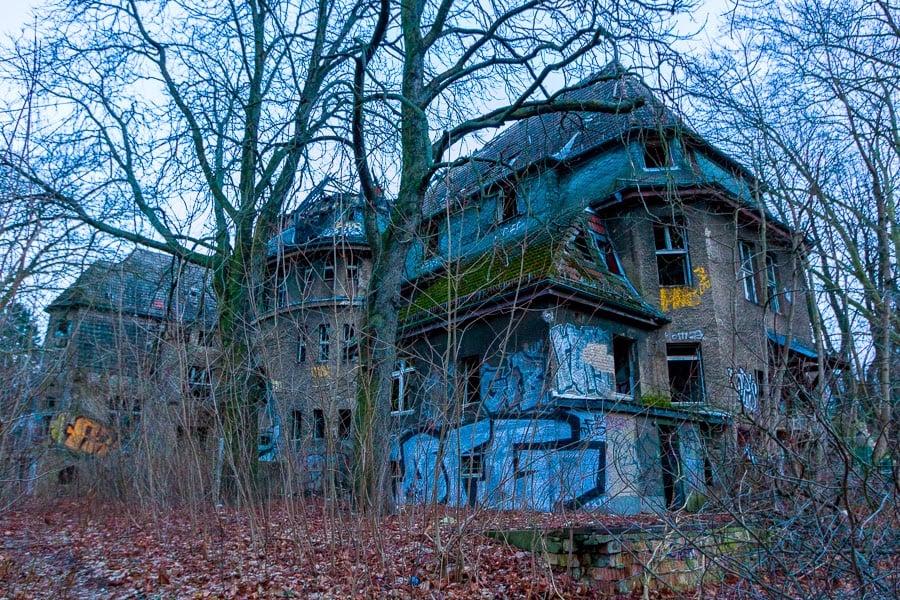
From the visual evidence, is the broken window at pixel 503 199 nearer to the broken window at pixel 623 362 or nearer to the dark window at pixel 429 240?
the dark window at pixel 429 240

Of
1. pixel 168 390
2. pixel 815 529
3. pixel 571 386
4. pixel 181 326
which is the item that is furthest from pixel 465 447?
pixel 815 529

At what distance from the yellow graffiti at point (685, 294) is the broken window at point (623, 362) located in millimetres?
1384

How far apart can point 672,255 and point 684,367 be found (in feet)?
9.19

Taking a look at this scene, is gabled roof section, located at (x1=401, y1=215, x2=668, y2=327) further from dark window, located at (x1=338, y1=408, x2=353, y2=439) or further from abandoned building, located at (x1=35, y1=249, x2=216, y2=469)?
abandoned building, located at (x1=35, y1=249, x2=216, y2=469)

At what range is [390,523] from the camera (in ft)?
21.2

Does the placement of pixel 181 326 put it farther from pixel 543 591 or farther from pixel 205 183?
pixel 543 591

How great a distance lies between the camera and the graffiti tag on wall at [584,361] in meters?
12.6

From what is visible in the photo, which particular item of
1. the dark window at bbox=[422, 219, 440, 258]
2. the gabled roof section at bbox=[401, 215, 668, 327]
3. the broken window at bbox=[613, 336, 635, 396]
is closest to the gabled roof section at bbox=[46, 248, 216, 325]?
the dark window at bbox=[422, 219, 440, 258]

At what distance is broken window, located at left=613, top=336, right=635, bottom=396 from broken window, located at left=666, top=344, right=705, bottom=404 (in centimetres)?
101

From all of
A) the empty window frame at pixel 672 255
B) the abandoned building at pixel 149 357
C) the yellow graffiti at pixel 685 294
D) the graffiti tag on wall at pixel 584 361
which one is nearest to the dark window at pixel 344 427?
the abandoned building at pixel 149 357

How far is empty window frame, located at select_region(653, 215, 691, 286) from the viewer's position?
1541cm

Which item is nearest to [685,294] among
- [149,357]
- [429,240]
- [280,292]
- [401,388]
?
[429,240]

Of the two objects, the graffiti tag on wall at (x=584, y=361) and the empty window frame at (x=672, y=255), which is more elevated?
the empty window frame at (x=672, y=255)

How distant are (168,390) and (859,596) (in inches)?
336
